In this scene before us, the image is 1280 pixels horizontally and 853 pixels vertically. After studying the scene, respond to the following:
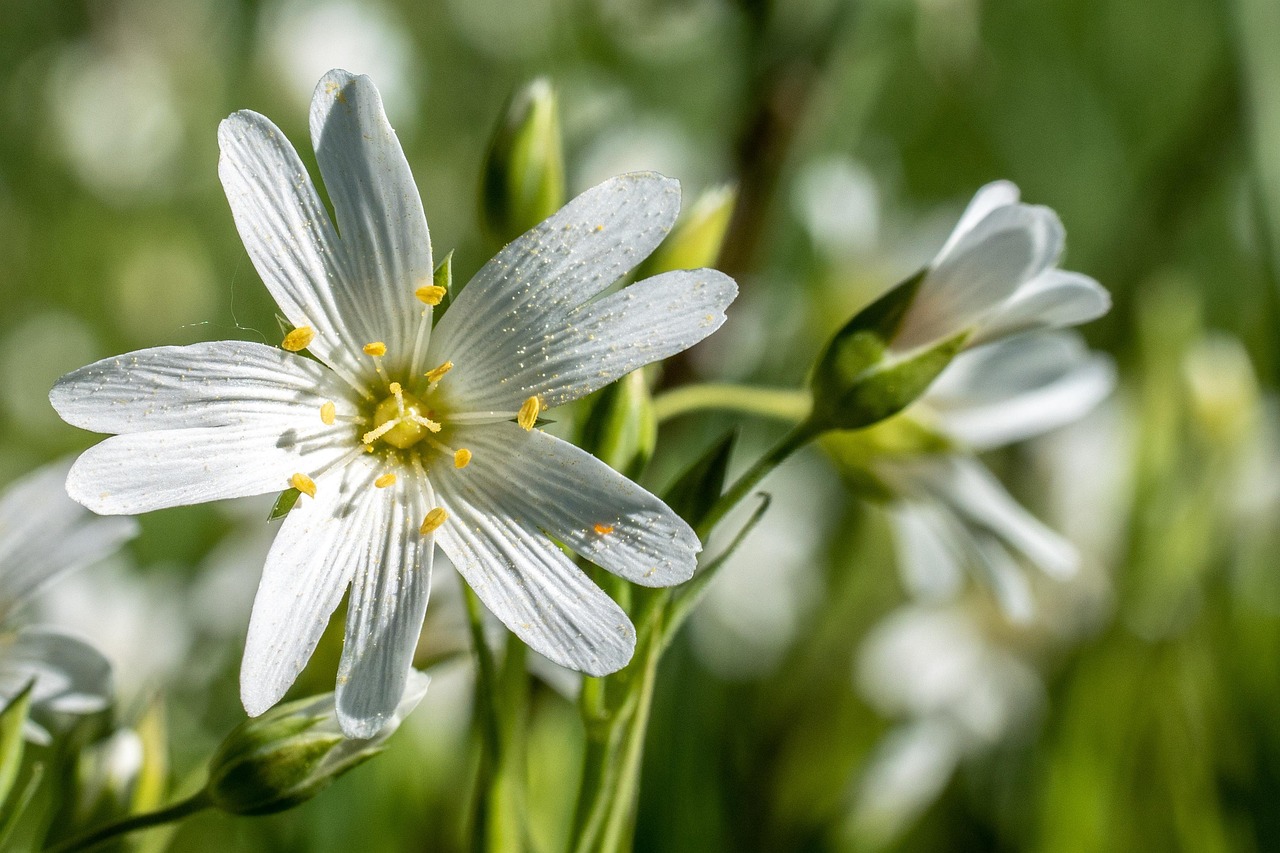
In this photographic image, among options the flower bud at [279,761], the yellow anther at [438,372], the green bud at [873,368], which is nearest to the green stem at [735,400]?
the green bud at [873,368]

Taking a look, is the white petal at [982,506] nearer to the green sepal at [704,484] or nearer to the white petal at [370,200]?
the green sepal at [704,484]

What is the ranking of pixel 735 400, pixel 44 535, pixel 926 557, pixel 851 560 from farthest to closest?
pixel 851 560 < pixel 926 557 < pixel 735 400 < pixel 44 535

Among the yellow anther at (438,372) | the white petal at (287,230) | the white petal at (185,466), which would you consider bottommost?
the yellow anther at (438,372)

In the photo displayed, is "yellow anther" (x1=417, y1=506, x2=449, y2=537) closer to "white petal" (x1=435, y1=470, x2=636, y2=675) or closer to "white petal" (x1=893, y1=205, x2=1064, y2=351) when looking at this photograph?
"white petal" (x1=435, y1=470, x2=636, y2=675)

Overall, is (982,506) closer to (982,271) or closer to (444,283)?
(982,271)

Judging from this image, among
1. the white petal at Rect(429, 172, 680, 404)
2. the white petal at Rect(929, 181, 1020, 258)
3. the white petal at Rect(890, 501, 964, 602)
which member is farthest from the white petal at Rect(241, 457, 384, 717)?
the white petal at Rect(890, 501, 964, 602)

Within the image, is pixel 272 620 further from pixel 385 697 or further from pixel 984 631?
pixel 984 631

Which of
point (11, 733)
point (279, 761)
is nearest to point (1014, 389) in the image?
point (279, 761)
